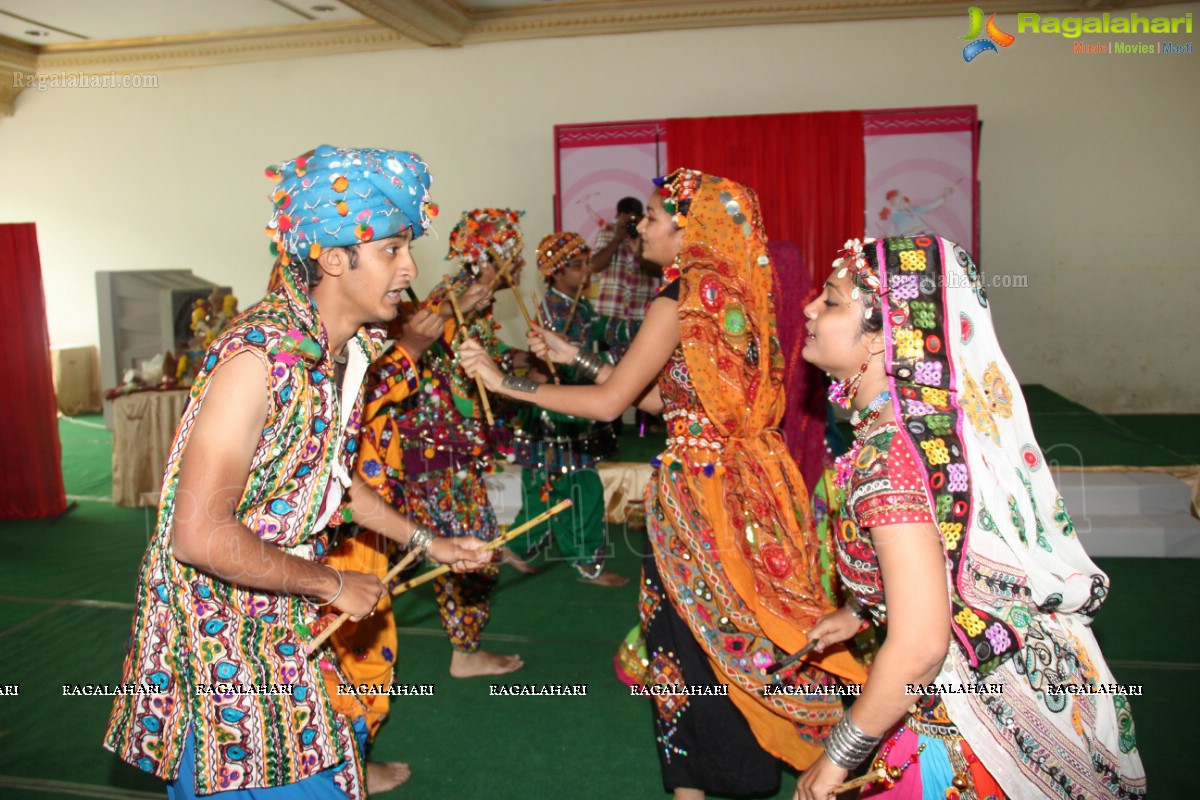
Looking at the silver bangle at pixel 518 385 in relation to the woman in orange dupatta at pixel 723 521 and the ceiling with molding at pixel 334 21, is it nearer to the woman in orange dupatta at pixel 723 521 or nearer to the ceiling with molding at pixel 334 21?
the woman in orange dupatta at pixel 723 521

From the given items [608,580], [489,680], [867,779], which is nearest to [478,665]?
[489,680]

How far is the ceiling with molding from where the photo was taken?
6598 millimetres

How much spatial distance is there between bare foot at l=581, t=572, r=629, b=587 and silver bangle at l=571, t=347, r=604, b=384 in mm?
1641

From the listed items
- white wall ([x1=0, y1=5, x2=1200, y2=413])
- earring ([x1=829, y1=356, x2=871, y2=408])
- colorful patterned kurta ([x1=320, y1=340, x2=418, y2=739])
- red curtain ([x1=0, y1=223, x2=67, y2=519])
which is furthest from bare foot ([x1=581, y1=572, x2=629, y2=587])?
white wall ([x1=0, y1=5, x2=1200, y2=413])

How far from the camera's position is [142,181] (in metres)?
8.42

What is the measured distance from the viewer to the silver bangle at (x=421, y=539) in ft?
6.28

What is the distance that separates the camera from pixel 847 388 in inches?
59.7

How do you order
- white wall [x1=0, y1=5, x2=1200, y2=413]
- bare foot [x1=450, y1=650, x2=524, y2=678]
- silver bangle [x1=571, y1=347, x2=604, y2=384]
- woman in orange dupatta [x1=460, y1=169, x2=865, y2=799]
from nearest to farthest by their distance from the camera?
woman in orange dupatta [x1=460, y1=169, x2=865, y2=799], silver bangle [x1=571, y1=347, x2=604, y2=384], bare foot [x1=450, y1=650, x2=524, y2=678], white wall [x1=0, y1=5, x2=1200, y2=413]

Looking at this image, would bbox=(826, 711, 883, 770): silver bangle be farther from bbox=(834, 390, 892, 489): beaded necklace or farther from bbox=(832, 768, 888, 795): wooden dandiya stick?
bbox=(834, 390, 892, 489): beaded necklace

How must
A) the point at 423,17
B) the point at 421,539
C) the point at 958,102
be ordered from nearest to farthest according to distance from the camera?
the point at 421,539, the point at 423,17, the point at 958,102

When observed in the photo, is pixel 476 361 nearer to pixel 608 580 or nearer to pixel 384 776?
pixel 384 776

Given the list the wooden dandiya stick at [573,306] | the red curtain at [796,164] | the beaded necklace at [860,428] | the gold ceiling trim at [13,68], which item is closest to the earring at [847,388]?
the beaded necklace at [860,428]

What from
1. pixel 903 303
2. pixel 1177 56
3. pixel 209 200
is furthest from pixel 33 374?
pixel 1177 56

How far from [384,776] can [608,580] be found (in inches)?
64.7
